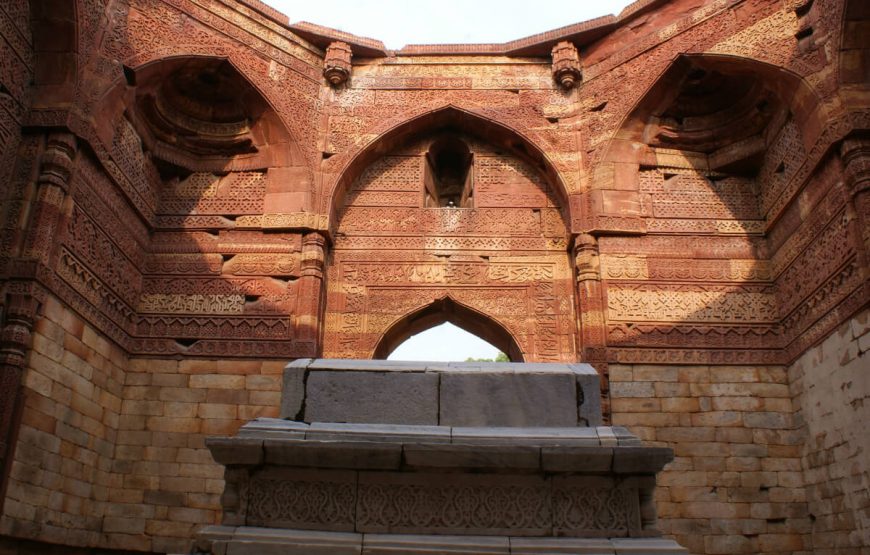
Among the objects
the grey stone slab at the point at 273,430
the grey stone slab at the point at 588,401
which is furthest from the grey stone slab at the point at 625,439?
the grey stone slab at the point at 273,430

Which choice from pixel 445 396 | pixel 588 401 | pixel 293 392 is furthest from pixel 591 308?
pixel 293 392

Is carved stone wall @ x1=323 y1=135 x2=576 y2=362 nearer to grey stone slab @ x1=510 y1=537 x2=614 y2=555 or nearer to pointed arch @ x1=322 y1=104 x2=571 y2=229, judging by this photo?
pointed arch @ x1=322 y1=104 x2=571 y2=229

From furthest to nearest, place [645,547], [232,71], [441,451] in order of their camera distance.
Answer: [232,71] → [441,451] → [645,547]

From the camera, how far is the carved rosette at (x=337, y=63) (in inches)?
384

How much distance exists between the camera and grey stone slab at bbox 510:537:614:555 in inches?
122

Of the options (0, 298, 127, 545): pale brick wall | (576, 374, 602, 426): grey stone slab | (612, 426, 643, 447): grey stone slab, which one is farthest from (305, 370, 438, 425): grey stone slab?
(0, 298, 127, 545): pale brick wall

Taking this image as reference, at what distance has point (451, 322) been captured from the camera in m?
9.73

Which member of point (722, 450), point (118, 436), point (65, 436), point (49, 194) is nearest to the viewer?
point (49, 194)

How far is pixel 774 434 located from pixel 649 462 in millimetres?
5507

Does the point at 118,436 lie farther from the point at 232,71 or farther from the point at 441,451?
the point at 441,451

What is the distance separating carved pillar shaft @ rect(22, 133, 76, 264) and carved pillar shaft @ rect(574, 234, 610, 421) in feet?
18.0

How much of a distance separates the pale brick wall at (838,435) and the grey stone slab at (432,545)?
4917mm

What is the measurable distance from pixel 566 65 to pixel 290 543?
800 centimetres

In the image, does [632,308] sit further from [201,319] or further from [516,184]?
[201,319]
